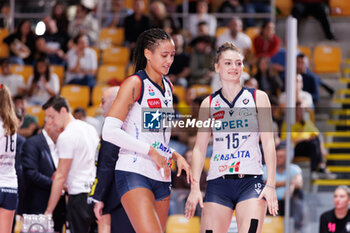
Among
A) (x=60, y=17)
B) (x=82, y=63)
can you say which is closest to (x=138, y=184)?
(x=82, y=63)

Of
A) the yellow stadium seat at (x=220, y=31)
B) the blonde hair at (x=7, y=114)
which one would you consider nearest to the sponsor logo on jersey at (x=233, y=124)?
the blonde hair at (x=7, y=114)

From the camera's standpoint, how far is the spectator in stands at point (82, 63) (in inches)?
462

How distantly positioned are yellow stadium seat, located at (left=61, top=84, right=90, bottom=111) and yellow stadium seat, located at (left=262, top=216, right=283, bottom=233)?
14.6 feet

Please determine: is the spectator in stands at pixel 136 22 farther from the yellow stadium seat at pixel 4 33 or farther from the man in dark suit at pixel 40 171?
the man in dark suit at pixel 40 171

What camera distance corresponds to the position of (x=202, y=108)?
18.1ft

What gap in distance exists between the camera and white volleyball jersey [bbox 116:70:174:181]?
484 centimetres

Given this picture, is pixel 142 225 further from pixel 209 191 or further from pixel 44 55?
pixel 44 55

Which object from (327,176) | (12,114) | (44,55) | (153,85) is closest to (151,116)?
(153,85)

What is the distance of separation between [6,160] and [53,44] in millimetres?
6618

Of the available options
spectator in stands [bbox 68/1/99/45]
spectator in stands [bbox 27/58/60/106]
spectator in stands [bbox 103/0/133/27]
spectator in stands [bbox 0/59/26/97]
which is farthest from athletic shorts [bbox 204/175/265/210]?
spectator in stands [bbox 103/0/133/27]

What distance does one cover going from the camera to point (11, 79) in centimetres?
1168

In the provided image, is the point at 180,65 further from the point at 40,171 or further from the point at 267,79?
the point at 40,171

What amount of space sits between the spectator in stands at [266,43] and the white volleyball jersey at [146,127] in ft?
22.8

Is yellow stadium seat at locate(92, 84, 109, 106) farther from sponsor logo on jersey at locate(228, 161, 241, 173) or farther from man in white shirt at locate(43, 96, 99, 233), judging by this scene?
sponsor logo on jersey at locate(228, 161, 241, 173)
